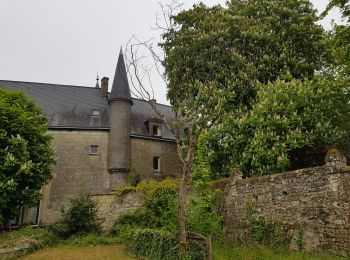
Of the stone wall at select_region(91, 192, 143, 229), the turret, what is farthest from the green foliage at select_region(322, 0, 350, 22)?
the turret

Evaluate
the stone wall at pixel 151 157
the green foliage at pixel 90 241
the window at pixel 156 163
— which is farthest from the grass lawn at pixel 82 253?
the window at pixel 156 163

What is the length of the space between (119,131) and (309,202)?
48.5 ft

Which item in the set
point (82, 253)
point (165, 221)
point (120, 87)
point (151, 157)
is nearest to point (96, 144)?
point (151, 157)

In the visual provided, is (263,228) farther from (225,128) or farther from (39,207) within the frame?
(39,207)

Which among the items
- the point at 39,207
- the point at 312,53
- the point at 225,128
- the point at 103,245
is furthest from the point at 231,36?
the point at 39,207

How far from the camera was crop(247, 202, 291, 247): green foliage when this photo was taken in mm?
11203

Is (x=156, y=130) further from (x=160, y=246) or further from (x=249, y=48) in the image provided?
(x=160, y=246)

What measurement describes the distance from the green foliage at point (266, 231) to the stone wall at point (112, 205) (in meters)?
Result: 6.87

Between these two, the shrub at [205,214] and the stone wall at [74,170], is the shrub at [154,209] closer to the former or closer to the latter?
the shrub at [205,214]

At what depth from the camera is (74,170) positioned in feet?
74.6

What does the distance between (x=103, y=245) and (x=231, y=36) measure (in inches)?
478

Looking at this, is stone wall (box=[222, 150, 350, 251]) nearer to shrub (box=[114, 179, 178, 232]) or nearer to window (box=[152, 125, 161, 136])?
shrub (box=[114, 179, 178, 232])

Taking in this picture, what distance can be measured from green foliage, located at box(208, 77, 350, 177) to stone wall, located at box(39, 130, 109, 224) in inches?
358

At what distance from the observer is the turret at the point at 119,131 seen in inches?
900
